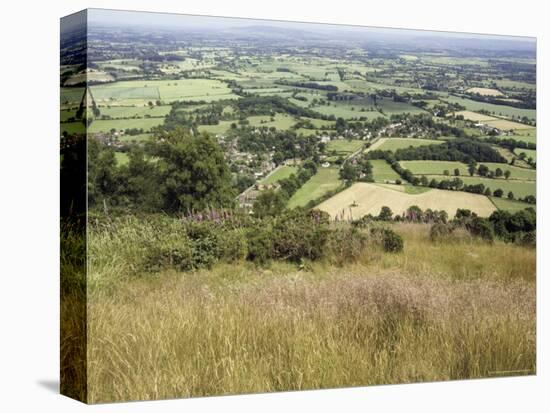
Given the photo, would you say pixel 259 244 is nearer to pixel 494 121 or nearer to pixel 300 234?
pixel 300 234

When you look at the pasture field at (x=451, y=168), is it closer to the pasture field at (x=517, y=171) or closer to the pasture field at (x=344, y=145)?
the pasture field at (x=517, y=171)

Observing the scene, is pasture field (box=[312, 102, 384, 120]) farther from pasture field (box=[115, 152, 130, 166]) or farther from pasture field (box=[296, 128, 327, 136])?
pasture field (box=[115, 152, 130, 166])

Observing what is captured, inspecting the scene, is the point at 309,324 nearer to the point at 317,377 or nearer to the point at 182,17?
the point at 317,377

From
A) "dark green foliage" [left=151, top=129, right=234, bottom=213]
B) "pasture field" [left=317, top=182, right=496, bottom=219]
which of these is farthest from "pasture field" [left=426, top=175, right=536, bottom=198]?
"dark green foliage" [left=151, top=129, right=234, bottom=213]

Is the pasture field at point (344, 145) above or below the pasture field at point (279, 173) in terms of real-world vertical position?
above

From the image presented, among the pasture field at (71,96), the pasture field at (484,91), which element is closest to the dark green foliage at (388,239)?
the pasture field at (484,91)

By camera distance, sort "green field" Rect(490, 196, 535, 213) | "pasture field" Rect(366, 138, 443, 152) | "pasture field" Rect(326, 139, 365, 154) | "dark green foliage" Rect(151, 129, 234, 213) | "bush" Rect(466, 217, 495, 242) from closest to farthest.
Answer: "dark green foliage" Rect(151, 129, 234, 213), "pasture field" Rect(326, 139, 365, 154), "pasture field" Rect(366, 138, 443, 152), "bush" Rect(466, 217, 495, 242), "green field" Rect(490, 196, 535, 213)
